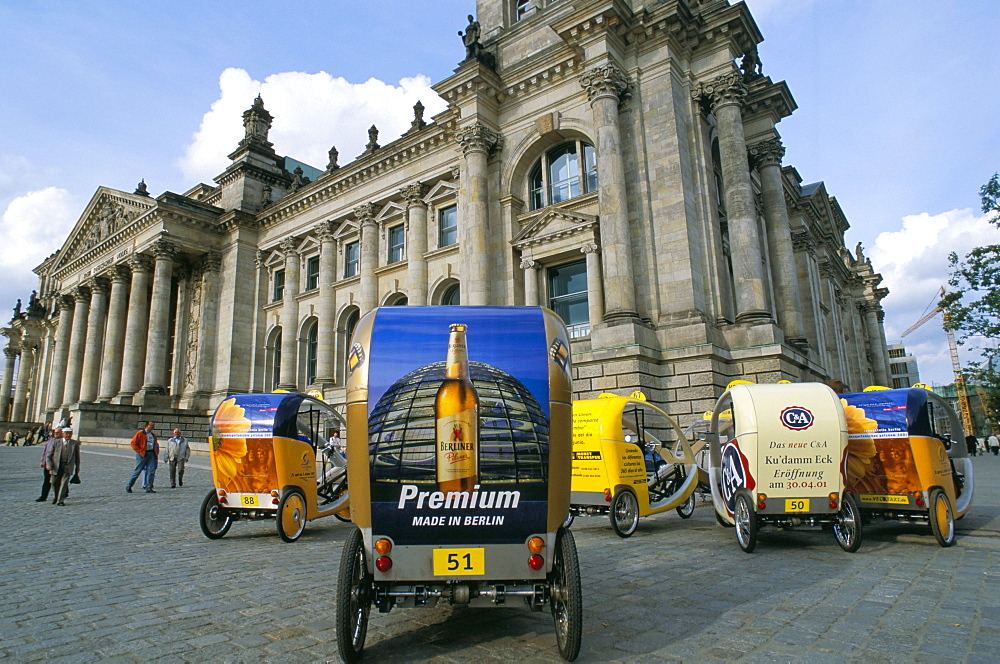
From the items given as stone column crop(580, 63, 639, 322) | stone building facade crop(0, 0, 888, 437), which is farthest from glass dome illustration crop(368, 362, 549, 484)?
stone column crop(580, 63, 639, 322)

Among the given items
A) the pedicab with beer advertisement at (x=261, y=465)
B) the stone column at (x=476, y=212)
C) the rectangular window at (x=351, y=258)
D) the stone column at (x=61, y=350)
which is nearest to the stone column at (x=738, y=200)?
the stone column at (x=476, y=212)

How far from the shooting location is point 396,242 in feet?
96.0

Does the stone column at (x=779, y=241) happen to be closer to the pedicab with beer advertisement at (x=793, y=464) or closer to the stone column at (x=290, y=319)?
the pedicab with beer advertisement at (x=793, y=464)

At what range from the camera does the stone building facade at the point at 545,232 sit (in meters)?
18.5

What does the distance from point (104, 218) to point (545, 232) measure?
37.8m

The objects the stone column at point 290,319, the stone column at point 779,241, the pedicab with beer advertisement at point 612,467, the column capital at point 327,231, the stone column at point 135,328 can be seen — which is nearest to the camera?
the pedicab with beer advertisement at point 612,467

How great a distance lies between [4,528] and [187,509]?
3106 mm

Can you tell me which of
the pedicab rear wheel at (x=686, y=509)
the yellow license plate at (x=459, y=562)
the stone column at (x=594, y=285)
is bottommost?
the pedicab rear wheel at (x=686, y=509)

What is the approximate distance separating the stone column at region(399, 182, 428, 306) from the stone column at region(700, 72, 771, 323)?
12.9m

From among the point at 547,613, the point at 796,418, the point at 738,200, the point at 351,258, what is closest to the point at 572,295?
the point at 738,200

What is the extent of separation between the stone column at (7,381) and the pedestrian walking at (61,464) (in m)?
63.3

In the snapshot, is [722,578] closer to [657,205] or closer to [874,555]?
[874,555]

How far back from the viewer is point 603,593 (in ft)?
18.5

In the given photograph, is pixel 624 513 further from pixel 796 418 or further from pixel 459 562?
pixel 459 562
